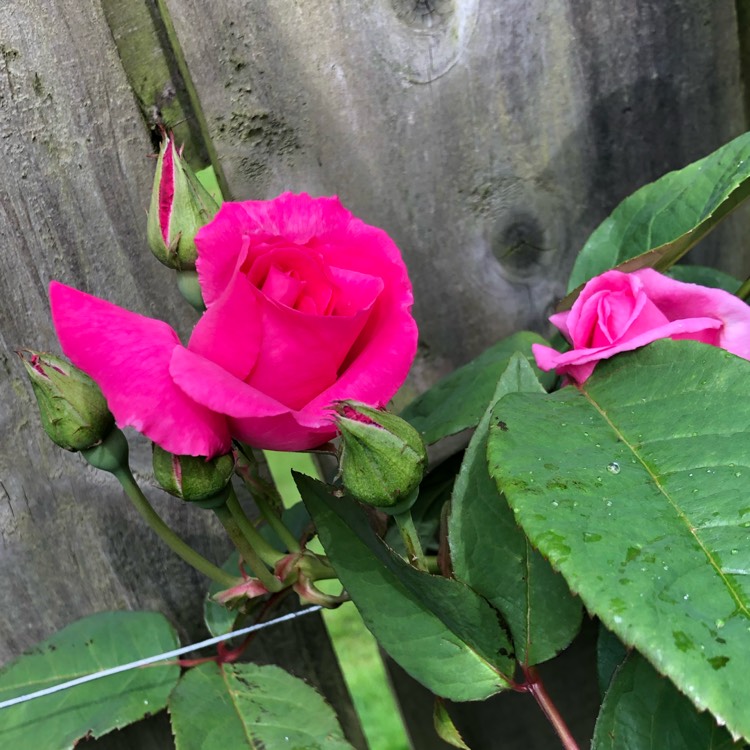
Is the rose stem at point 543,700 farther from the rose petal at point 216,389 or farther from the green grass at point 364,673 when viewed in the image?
the green grass at point 364,673

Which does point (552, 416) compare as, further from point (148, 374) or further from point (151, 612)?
point (151, 612)

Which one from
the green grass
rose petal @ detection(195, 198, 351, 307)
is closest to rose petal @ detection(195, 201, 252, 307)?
rose petal @ detection(195, 198, 351, 307)

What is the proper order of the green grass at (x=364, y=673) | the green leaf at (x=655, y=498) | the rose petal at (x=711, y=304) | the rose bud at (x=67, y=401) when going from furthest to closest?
the green grass at (x=364, y=673) → the rose petal at (x=711, y=304) → the rose bud at (x=67, y=401) → the green leaf at (x=655, y=498)

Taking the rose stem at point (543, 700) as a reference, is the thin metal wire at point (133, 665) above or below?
above

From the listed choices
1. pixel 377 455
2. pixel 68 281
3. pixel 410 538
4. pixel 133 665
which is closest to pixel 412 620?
pixel 410 538

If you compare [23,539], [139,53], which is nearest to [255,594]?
[23,539]

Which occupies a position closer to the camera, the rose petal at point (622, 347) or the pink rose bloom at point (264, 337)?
the pink rose bloom at point (264, 337)

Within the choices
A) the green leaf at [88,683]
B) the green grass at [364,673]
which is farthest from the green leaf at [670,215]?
the green grass at [364,673]
